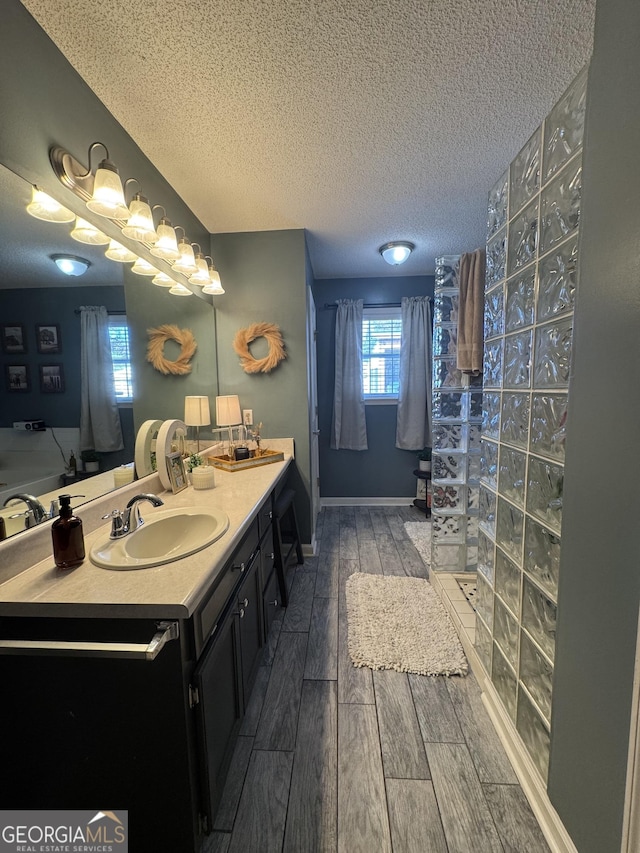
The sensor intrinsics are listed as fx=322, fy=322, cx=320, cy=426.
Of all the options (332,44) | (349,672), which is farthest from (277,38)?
(349,672)

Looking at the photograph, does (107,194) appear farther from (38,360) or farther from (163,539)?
(163,539)

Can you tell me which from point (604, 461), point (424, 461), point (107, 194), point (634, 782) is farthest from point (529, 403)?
point (424, 461)

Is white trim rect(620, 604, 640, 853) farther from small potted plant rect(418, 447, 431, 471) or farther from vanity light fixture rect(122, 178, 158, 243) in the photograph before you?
small potted plant rect(418, 447, 431, 471)

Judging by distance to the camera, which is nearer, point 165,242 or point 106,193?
point 106,193

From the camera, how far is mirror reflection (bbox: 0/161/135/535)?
3.12 ft

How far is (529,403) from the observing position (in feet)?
3.61

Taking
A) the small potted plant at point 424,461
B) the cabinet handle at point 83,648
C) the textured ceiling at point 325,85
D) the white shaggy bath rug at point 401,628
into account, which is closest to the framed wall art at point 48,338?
the cabinet handle at point 83,648

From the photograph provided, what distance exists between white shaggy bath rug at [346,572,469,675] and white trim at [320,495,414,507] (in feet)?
5.01

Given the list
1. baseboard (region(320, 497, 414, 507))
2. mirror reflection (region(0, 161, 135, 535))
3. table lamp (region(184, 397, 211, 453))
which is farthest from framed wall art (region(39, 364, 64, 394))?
baseboard (region(320, 497, 414, 507))

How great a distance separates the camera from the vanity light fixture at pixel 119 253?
1.34 m

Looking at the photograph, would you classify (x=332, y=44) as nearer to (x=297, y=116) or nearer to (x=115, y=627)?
(x=297, y=116)

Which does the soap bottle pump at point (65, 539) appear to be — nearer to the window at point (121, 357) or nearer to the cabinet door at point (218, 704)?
the cabinet door at point (218, 704)

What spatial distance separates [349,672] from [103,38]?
267cm

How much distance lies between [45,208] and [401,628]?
2426 millimetres
